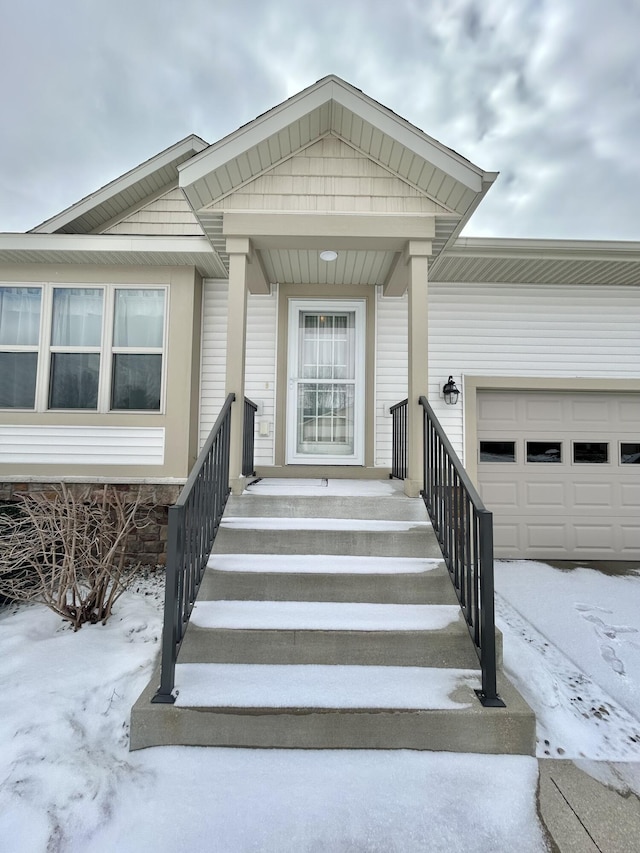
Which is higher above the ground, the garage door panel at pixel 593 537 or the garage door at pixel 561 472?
the garage door at pixel 561 472

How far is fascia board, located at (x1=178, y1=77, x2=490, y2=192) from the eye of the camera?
3.44 meters

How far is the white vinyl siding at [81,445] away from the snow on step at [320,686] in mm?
2926

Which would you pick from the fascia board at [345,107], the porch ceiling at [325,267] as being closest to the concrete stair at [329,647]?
the porch ceiling at [325,267]

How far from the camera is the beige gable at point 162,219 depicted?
16.8 ft

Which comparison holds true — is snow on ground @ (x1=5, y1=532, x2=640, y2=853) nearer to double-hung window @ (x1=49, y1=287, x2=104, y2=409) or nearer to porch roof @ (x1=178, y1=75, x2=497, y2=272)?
double-hung window @ (x1=49, y1=287, x2=104, y2=409)

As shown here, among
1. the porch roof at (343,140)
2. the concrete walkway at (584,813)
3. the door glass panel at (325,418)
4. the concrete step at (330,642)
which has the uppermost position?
the porch roof at (343,140)

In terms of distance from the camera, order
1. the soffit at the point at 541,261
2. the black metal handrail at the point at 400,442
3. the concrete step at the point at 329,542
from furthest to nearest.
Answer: the soffit at the point at 541,261 → the black metal handrail at the point at 400,442 → the concrete step at the point at 329,542

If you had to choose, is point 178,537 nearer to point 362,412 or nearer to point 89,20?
point 362,412

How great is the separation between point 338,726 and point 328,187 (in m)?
3.93

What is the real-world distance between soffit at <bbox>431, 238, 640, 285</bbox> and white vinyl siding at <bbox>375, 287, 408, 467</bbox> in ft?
2.06

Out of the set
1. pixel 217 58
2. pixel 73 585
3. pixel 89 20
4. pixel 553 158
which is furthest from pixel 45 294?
pixel 553 158

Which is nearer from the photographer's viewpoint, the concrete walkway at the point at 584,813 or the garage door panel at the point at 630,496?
the concrete walkway at the point at 584,813

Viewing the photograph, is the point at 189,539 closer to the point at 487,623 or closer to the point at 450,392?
the point at 487,623

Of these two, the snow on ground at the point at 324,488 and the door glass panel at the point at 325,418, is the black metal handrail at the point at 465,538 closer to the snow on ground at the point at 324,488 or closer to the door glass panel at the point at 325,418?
the snow on ground at the point at 324,488
